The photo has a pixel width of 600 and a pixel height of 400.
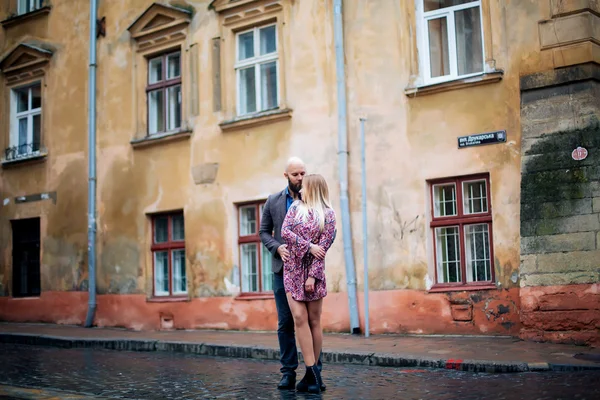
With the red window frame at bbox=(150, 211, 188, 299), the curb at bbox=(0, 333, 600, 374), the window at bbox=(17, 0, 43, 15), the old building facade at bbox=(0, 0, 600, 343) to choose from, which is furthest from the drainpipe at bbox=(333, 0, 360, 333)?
the window at bbox=(17, 0, 43, 15)

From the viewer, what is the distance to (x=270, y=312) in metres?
15.2

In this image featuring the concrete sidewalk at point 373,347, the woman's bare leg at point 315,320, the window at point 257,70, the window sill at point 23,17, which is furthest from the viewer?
the window sill at point 23,17

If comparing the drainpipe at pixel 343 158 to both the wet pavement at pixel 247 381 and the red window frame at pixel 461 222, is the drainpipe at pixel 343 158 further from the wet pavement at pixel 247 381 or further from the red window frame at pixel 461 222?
the wet pavement at pixel 247 381

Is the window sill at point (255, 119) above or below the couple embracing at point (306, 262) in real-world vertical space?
above

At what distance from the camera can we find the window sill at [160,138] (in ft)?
55.0

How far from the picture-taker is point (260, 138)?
15.7m

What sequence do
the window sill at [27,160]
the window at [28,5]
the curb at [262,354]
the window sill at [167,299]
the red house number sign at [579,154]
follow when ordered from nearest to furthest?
the curb at [262,354] → the red house number sign at [579,154] → the window sill at [167,299] → the window sill at [27,160] → the window at [28,5]

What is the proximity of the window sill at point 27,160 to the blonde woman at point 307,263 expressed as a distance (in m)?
13.2

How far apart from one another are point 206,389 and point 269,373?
150 centimetres

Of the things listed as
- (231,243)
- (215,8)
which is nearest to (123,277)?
(231,243)

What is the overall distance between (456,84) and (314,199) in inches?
253

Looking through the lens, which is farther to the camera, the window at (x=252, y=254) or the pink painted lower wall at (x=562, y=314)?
the window at (x=252, y=254)

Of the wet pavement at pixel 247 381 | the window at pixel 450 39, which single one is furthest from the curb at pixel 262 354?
the window at pixel 450 39

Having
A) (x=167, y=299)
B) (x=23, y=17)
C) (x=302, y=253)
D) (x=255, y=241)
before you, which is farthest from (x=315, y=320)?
(x=23, y=17)
